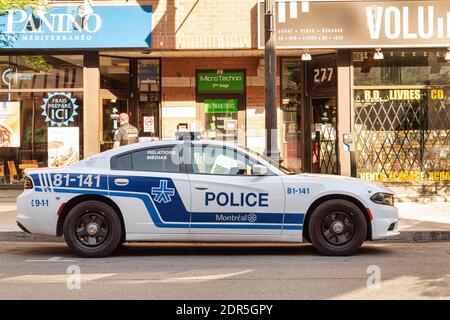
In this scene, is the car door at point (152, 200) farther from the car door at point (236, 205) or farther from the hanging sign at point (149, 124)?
the hanging sign at point (149, 124)

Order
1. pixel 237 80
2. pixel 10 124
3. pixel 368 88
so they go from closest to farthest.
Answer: pixel 368 88 → pixel 10 124 → pixel 237 80

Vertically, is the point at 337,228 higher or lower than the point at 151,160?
lower

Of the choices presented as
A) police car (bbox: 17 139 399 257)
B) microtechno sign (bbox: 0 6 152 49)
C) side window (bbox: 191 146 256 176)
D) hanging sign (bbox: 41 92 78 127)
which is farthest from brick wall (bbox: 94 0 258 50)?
police car (bbox: 17 139 399 257)

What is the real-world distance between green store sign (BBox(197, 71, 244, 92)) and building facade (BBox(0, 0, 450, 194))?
0.08 feet

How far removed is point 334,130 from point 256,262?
23.6ft

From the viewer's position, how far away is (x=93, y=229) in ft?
26.2

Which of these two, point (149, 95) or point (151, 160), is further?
point (149, 95)

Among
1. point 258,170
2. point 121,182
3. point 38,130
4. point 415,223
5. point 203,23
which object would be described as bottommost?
point 415,223

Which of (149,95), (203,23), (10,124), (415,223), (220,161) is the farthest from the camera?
(149,95)

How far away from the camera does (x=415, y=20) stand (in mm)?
12945

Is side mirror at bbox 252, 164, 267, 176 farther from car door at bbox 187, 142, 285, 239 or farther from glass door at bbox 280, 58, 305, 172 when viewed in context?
glass door at bbox 280, 58, 305, 172

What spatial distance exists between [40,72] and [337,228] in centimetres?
861

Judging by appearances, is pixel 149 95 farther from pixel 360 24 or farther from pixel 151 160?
pixel 151 160

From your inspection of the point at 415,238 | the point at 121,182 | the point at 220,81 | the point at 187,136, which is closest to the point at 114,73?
the point at 220,81
